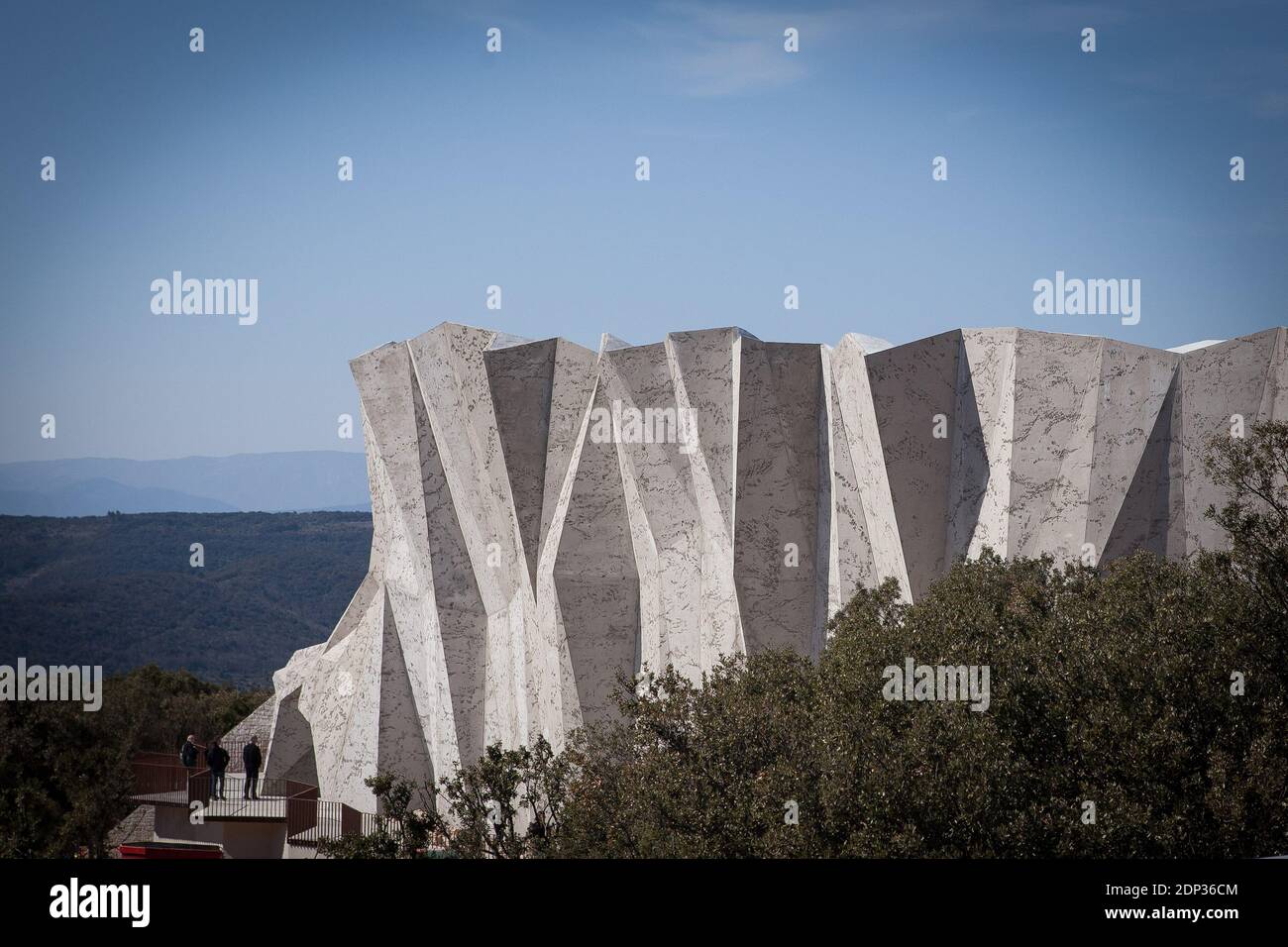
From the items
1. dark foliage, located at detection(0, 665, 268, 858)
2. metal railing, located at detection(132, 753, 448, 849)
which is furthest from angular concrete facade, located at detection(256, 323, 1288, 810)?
dark foliage, located at detection(0, 665, 268, 858)

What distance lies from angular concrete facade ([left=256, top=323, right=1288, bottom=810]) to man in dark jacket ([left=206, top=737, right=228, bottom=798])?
3752 mm

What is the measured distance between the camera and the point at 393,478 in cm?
3509

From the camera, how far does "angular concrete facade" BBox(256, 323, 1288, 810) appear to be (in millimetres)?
23922

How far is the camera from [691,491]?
28.8 meters

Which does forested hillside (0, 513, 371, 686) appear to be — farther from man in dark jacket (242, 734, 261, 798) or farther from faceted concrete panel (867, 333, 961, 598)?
faceted concrete panel (867, 333, 961, 598)

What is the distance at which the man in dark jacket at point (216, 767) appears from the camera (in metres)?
31.1

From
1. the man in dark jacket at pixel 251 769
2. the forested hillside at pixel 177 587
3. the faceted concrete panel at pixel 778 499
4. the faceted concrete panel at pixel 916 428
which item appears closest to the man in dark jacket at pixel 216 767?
the man in dark jacket at pixel 251 769

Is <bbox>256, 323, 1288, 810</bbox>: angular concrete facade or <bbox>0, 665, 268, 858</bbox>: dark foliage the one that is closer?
<bbox>256, 323, 1288, 810</bbox>: angular concrete facade

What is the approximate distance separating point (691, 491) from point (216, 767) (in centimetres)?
1368

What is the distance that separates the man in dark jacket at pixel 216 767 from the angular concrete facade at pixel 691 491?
3.75 meters

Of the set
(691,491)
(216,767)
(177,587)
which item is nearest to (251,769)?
(216,767)

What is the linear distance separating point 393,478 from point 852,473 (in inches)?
554

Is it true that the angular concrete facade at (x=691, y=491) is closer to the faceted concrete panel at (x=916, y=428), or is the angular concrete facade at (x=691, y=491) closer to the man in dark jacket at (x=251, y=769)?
the faceted concrete panel at (x=916, y=428)
